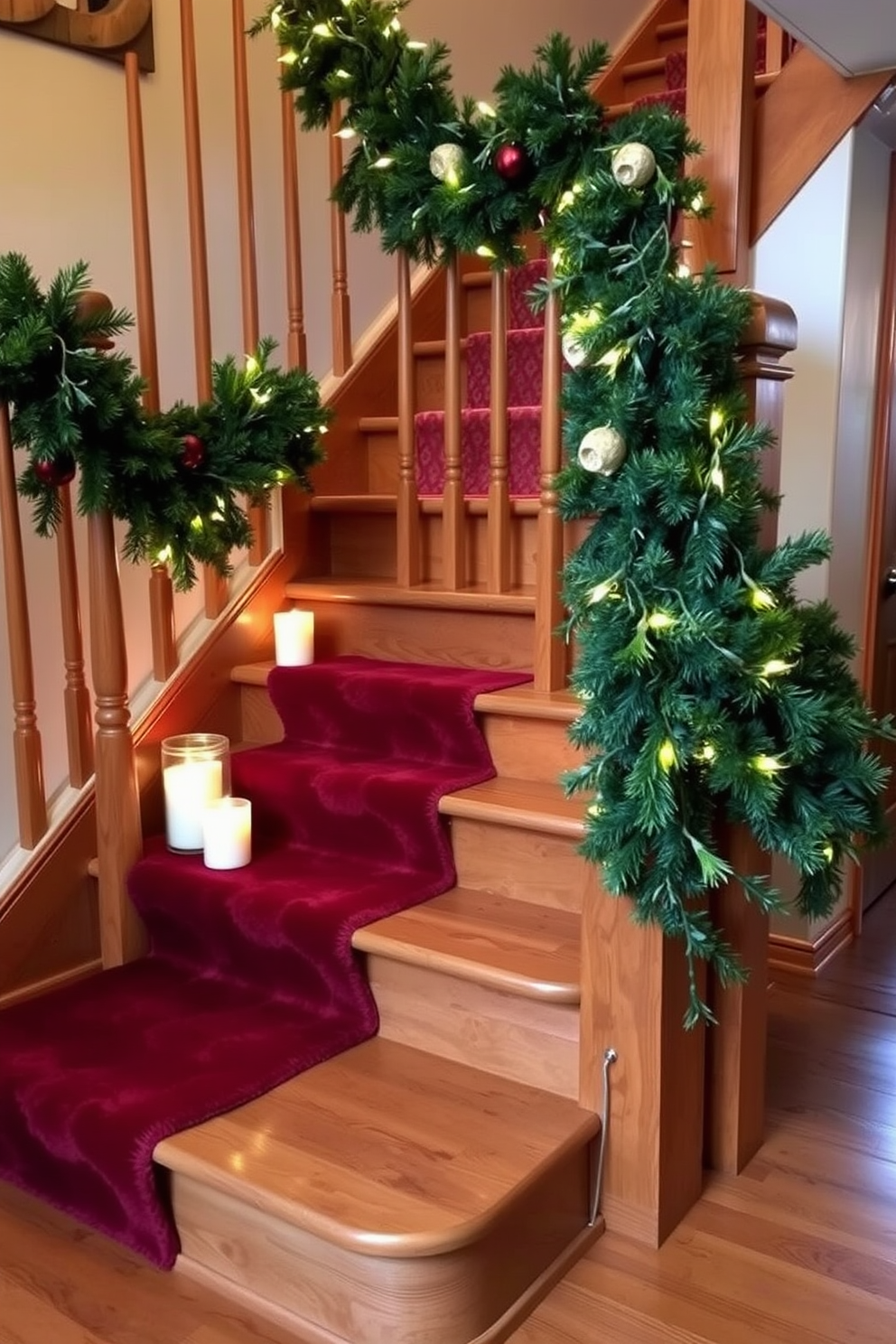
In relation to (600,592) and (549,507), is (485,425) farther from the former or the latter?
(600,592)

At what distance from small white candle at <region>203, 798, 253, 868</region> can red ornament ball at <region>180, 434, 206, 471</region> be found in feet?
2.00

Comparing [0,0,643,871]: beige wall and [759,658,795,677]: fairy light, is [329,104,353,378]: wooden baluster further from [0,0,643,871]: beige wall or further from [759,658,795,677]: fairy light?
[759,658,795,677]: fairy light

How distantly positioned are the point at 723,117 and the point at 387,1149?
1.53m

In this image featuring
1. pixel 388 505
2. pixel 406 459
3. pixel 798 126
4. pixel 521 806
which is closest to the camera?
pixel 798 126

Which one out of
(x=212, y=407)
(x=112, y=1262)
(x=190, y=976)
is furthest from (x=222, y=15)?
(x=112, y=1262)

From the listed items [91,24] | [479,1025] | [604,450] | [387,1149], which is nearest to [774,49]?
[91,24]

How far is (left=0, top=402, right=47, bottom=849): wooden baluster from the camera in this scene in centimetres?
203

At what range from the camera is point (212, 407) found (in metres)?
2.04

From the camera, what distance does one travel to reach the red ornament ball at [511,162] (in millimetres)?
1778

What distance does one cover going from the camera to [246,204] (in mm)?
2539

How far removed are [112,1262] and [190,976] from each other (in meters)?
0.52

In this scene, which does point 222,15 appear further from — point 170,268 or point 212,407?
point 212,407

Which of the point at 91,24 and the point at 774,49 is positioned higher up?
the point at 774,49

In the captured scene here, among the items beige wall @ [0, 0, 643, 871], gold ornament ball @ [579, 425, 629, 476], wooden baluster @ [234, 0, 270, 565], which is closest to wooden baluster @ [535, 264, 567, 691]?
gold ornament ball @ [579, 425, 629, 476]
